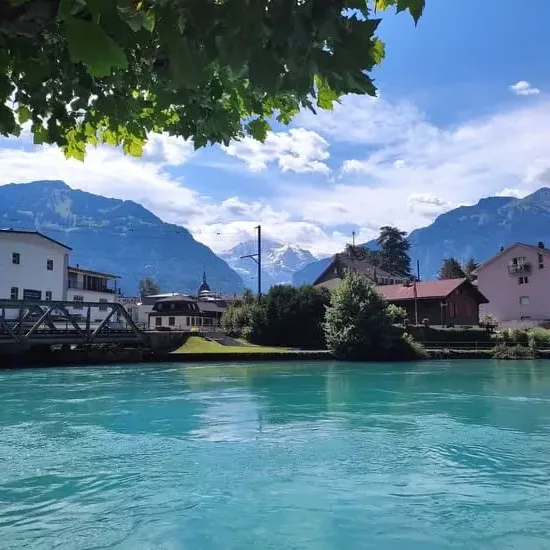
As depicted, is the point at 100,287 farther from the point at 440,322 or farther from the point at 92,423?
the point at 92,423

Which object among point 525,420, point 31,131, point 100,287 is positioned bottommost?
point 525,420

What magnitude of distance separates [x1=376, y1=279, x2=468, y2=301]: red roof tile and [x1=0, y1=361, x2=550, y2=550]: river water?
41056mm

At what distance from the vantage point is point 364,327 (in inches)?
1823

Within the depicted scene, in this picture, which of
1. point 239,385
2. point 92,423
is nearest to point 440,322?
point 239,385

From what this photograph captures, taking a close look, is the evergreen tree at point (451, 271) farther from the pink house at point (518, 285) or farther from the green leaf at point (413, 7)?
the green leaf at point (413, 7)

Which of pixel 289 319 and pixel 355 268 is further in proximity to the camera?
pixel 355 268

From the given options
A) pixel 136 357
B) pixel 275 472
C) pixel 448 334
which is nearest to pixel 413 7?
pixel 275 472

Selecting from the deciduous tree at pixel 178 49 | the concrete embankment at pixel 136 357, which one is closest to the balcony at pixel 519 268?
the concrete embankment at pixel 136 357

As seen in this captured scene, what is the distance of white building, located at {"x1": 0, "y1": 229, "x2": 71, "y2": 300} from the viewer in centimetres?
5519

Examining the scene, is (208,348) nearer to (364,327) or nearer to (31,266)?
(364,327)

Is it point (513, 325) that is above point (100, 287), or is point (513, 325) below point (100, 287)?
below

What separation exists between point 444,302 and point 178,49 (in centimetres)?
6357

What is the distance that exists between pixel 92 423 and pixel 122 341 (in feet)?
102

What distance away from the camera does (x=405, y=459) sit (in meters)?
11.8
